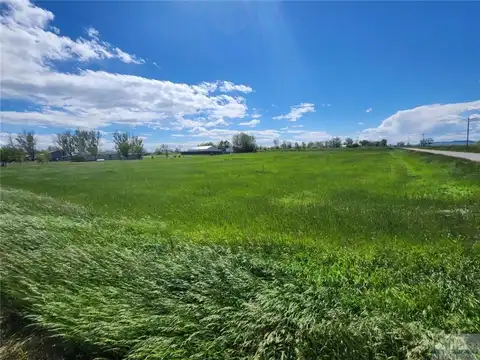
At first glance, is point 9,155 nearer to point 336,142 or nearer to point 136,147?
point 136,147

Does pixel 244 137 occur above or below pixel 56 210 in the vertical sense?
above

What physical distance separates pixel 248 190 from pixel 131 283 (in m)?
15.2

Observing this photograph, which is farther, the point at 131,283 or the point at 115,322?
the point at 131,283

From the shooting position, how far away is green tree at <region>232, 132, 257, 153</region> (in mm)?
149625

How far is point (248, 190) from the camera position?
2145 centimetres

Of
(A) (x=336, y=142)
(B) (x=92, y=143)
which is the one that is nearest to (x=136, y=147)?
(B) (x=92, y=143)

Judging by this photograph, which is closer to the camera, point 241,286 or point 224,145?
point 241,286

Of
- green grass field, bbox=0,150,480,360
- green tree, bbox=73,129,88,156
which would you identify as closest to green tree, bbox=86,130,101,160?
green tree, bbox=73,129,88,156

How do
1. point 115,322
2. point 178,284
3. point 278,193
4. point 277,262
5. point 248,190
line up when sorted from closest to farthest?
point 115,322 < point 178,284 < point 277,262 < point 278,193 < point 248,190

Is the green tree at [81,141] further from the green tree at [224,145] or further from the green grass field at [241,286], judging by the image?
the green grass field at [241,286]

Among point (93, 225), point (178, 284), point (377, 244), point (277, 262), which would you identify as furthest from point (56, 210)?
point (377, 244)

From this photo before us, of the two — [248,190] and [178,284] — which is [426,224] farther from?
[248,190]

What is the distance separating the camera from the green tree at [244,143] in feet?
491

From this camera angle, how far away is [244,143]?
152000 mm
